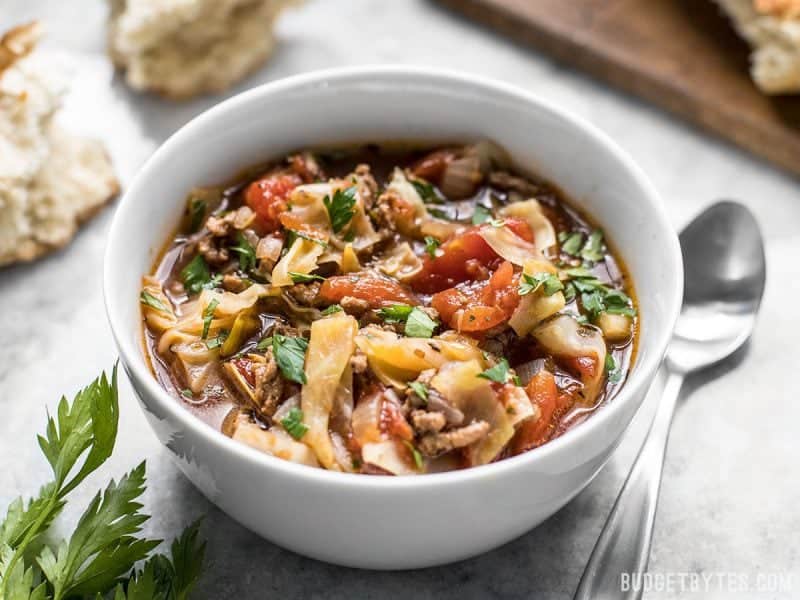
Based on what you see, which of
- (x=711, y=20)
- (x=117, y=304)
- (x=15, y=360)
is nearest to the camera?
(x=117, y=304)

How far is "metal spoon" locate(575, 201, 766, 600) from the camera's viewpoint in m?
2.97

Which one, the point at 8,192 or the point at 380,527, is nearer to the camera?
the point at 380,527

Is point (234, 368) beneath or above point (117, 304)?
beneath

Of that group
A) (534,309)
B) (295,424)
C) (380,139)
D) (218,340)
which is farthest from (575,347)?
(380,139)

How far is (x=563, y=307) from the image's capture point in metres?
3.04

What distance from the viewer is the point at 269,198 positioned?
11.1ft

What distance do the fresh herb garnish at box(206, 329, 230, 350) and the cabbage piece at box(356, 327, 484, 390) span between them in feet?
1.50

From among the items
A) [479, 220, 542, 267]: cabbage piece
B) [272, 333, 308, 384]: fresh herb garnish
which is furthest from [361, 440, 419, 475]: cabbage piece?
[479, 220, 542, 267]: cabbage piece

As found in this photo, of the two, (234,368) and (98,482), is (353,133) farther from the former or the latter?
(98,482)

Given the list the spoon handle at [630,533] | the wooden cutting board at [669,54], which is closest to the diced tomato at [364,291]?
the spoon handle at [630,533]

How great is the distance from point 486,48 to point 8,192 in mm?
2385

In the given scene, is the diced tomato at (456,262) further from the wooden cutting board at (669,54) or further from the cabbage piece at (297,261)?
the wooden cutting board at (669,54)

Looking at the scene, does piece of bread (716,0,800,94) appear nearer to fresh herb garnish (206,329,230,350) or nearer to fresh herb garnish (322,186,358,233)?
fresh herb garnish (322,186,358,233)

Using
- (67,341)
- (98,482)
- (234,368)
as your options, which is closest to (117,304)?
(234,368)
